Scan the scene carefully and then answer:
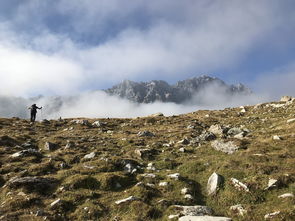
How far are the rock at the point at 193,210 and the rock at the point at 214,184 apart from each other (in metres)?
2.09

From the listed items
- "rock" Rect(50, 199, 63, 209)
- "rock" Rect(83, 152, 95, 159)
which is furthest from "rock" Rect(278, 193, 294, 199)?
"rock" Rect(83, 152, 95, 159)

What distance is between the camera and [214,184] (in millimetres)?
15430

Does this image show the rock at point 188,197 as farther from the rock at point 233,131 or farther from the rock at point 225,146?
the rock at point 233,131

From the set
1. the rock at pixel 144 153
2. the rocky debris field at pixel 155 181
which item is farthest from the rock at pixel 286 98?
the rock at pixel 144 153

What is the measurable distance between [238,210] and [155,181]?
215 inches

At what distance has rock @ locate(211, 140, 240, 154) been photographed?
21861 mm

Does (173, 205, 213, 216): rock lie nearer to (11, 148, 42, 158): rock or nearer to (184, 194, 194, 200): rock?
(184, 194, 194, 200): rock

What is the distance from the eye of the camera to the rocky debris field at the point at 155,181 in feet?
42.7

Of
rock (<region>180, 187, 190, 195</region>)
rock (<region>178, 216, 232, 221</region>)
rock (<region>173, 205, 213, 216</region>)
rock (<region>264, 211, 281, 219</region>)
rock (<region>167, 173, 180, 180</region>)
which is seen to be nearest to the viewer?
rock (<region>264, 211, 281, 219</region>)

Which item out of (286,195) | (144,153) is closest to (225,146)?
(144,153)

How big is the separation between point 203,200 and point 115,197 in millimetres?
4354

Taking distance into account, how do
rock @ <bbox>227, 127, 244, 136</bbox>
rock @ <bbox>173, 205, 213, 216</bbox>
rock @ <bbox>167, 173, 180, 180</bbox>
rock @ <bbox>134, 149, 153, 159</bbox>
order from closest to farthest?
1. rock @ <bbox>173, 205, 213, 216</bbox>
2. rock @ <bbox>167, 173, 180, 180</bbox>
3. rock @ <bbox>134, 149, 153, 159</bbox>
4. rock @ <bbox>227, 127, 244, 136</bbox>

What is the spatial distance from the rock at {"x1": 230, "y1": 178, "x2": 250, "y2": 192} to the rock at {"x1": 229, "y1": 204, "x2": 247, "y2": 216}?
154 centimetres

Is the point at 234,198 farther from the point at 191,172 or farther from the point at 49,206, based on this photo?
the point at 49,206
